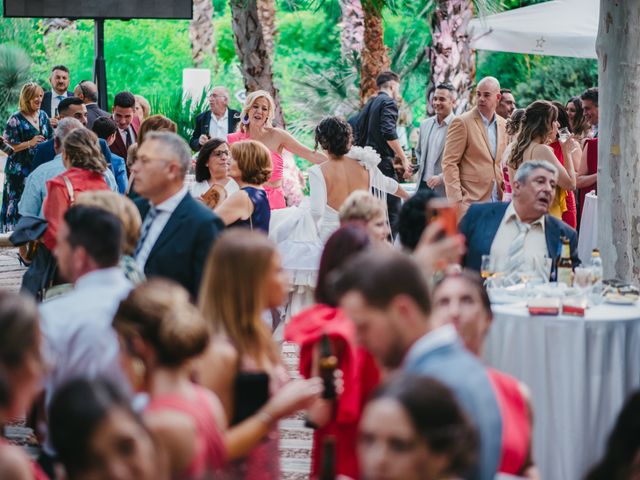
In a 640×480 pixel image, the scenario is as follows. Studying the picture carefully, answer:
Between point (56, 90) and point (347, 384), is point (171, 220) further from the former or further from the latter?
point (56, 90)

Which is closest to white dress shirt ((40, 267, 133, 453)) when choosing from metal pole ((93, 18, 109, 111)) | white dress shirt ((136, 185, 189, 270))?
white dress shirt ((136, 185, 189, 270))

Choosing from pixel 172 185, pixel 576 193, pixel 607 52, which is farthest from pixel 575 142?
pixel 172 185

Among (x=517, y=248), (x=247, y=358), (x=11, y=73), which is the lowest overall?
(x=247, y=358)

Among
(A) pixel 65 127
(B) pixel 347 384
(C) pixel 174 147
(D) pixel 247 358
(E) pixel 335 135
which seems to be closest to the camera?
(D) pixel 247 358

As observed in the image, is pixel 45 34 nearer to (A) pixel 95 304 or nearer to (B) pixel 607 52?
(B) pixel 607 52

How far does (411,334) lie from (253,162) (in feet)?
15.1

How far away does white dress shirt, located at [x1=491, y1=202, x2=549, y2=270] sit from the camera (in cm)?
676

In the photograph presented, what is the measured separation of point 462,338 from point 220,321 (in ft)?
2.71

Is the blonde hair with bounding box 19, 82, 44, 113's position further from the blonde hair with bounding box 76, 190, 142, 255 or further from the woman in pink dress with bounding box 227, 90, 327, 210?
the blonde hair with bounding box 76, 190, 142, 255

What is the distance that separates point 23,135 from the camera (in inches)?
503

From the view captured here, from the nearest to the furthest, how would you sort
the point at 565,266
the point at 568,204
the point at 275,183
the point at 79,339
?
the point at 79,339, the point at 565,266, the point at 568,204, the point at 275,183

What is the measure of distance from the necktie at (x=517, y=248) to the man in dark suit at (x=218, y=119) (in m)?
6.69

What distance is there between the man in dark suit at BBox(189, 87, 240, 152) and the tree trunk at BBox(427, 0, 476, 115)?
3.46 m

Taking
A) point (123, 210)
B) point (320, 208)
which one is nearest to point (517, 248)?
point (320, 208)
